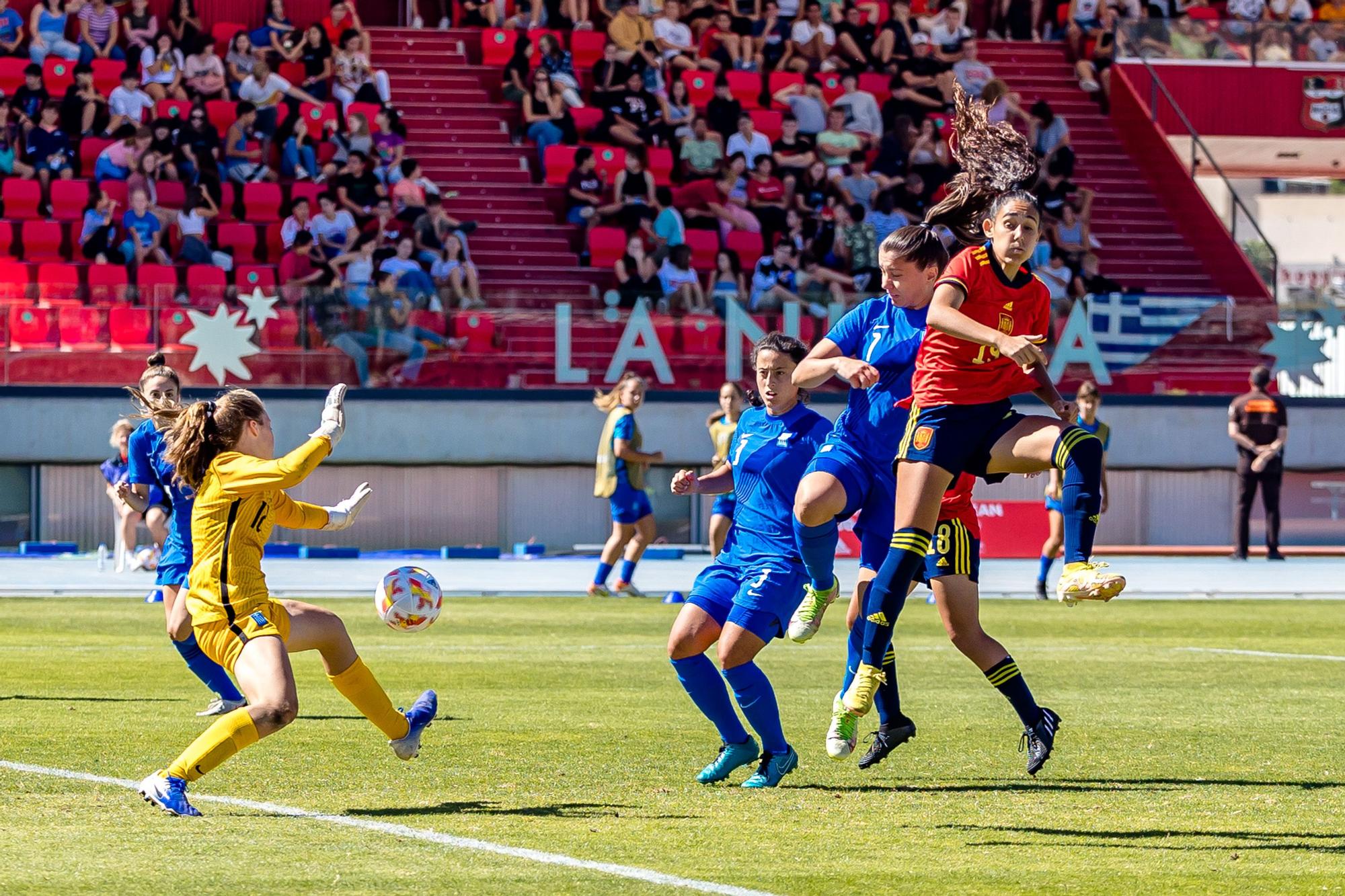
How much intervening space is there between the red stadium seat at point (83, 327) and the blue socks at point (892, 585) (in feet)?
55.1

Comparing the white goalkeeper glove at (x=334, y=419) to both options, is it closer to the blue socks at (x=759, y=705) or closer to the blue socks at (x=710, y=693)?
the blue socks at (x=710, y=693)

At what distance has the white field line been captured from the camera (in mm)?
5605

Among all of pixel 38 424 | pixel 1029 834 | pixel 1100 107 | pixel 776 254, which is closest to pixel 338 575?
pixel 38 424

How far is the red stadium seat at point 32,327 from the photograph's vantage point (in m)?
22.8

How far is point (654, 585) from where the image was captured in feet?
65.1

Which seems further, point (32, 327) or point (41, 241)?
point (41, 241)

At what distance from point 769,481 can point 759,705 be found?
0.89 m

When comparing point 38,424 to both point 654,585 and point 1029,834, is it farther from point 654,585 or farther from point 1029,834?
point 1029,834

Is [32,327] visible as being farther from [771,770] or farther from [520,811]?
[520,811]

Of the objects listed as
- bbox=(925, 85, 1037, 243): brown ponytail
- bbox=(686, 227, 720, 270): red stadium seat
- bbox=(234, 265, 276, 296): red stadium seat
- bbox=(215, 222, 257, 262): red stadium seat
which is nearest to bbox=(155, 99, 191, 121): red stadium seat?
bbox=(215, 222, 257, 262): red stadium seat

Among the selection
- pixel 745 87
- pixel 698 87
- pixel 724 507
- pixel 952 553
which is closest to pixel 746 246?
pixel 698 87

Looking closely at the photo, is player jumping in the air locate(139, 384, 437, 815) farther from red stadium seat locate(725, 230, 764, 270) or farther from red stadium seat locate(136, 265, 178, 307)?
red stadium seat locate(725, 230, 764, 270)

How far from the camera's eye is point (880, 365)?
8.16 meters

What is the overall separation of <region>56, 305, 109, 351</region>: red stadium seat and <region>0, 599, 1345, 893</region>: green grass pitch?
9.21m
